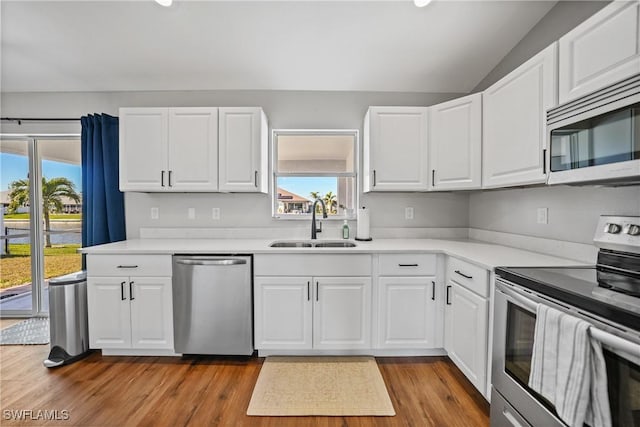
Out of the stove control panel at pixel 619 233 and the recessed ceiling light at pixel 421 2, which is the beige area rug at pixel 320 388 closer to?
the stove control panel at pixel 619 233

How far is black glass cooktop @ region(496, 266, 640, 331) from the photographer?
87cm

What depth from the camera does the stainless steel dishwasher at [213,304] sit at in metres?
2.12

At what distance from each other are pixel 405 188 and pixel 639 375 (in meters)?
1.89

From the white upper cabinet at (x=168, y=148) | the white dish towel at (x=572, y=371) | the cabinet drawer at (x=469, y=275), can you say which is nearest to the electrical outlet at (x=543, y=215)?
the cabinet drawer at (x=469, y=275)

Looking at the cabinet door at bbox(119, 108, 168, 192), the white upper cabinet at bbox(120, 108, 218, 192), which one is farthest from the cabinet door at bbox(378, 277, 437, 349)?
the cabinet door at bbox(119, 108, 168, 192)

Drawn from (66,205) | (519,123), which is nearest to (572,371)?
(519,123)

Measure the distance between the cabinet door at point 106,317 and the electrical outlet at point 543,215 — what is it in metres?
3.22

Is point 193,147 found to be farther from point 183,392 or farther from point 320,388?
point 320,388

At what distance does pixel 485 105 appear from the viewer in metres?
A: 2.12

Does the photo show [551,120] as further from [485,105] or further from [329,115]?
[329,115]

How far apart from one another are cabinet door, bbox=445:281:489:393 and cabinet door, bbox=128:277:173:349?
7.09 ft

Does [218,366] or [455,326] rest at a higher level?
[455,326]

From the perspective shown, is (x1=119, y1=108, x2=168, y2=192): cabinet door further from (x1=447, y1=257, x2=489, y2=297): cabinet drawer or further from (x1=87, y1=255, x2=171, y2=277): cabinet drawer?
(x1=447, y1=257, x2=489, y2=297): cabinet drawer

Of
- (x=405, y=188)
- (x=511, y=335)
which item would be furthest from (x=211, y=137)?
(x=511, y=335)
